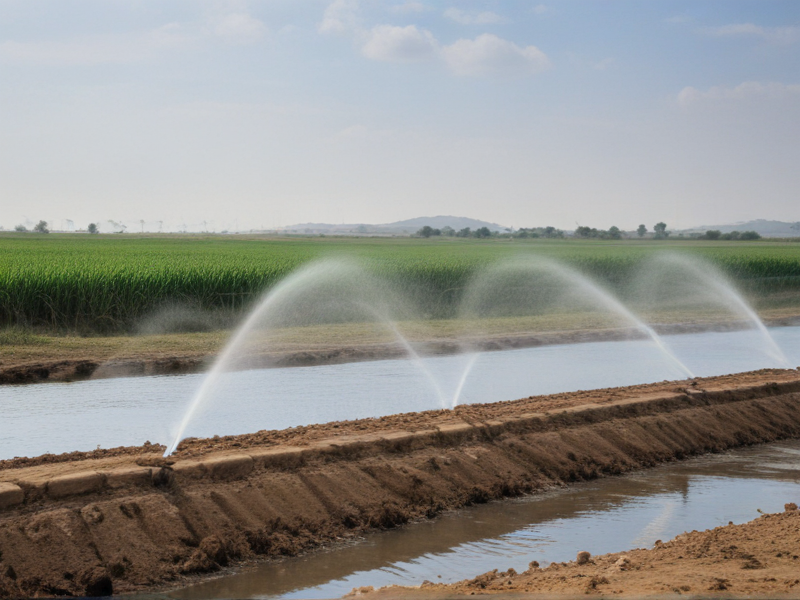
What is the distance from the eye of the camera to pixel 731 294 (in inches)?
1435

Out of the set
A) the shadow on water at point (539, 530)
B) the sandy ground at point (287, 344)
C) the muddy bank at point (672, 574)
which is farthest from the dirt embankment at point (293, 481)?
the sandy ground at point (287, 344)

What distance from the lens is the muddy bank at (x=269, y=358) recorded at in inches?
595

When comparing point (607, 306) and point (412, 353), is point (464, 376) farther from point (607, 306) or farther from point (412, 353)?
point (607, 306)

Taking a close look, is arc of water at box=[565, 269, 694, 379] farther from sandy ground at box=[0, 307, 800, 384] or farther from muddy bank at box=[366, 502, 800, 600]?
muddy bank at box=[366, 502, 800, 600]

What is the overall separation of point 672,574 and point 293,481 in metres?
3.28

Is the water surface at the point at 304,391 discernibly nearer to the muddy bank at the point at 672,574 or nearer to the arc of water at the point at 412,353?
Result: the arc of water at the point at 412,353

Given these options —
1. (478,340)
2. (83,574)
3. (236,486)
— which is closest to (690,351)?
(478,340)

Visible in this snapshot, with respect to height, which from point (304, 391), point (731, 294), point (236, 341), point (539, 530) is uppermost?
point (731, 294)

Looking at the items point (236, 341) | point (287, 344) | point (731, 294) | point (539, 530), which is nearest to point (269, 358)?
point (287, 344)

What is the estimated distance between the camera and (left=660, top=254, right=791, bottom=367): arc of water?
20.3 meters

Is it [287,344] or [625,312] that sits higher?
[625,312]

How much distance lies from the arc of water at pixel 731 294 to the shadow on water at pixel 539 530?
31.8 feet

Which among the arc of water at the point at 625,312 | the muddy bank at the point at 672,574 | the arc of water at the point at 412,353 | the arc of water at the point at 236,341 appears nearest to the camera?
the muddy bank at the point at 672,574

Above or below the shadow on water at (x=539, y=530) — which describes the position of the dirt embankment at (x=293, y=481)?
above
